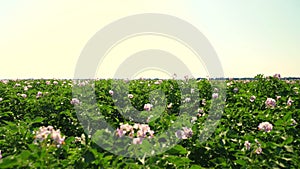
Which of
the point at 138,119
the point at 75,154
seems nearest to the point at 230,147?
the point at 75,154

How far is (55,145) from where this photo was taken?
2812 mm

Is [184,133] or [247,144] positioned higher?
[184,133]

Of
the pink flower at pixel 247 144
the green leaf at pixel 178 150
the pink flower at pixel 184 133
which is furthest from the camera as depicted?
the pink flower at pixel 184 133

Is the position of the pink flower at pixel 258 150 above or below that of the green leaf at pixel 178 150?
above

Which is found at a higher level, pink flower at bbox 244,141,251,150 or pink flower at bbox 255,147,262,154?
pink flower at bbox 244,141,251,150

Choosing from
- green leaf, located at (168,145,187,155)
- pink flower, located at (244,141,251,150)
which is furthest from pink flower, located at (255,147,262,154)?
green leaf, located at (168,145,187,155)

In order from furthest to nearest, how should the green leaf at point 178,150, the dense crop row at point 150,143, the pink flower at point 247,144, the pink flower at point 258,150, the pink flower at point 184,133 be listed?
the pink flower at point 184,133 < the pink flower at point 247,144 < the pink flower at point 258,150 < the green leaf at point 178,150 < the dense crop row at point 150,143

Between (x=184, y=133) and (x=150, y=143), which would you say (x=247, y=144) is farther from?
(x=150, y=143)

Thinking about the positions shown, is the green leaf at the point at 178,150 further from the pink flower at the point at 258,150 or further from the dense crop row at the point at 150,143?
Answer: the pink flower at the point at 258,150

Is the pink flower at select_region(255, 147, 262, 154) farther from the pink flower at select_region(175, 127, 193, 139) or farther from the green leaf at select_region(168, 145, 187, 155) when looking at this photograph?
the pink flower at select_region(175, 127, 193, 139)

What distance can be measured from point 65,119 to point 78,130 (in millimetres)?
485

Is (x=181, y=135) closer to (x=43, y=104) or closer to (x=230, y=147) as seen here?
(x=230, y=147)

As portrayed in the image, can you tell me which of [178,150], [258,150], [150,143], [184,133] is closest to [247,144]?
[258,150]

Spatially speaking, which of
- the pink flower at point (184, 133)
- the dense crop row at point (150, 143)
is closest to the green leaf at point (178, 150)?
the dense crop row at point (150, 143)
